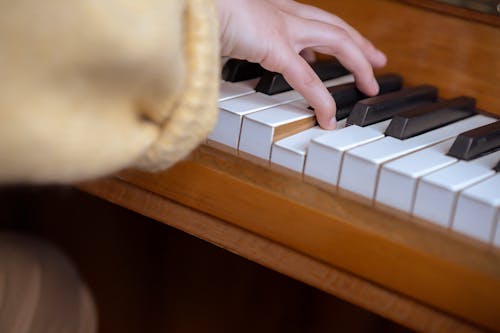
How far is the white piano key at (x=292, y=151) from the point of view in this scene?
0.77m

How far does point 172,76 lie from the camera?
610mm

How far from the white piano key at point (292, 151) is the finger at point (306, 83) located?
34 millimetres

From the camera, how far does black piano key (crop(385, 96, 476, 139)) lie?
0.81 meters

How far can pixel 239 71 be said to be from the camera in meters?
0.96

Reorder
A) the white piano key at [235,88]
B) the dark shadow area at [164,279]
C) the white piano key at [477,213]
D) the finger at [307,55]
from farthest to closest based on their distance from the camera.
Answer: the dark shadow area at [164,279] < the finger at [307,55] < the white piano key at [235,88] < the white piano key at [477,213]

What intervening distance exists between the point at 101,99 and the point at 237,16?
0.84 ft

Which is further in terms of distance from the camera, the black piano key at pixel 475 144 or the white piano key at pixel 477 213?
the black piano key at pixel 475 144

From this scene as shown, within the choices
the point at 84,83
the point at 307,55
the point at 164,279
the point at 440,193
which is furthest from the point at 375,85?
the point at 164,279

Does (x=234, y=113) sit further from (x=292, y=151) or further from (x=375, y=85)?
(x=375, y=85)

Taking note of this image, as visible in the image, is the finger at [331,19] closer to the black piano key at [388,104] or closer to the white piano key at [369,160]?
the black piano key at [388,104]

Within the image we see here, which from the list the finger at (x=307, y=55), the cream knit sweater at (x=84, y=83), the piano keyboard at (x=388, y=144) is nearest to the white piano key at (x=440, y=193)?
the piano keyboard at (x=388, y=144)

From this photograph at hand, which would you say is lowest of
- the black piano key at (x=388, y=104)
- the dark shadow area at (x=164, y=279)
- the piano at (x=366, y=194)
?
the dark shadow area at (x=164, y=279)

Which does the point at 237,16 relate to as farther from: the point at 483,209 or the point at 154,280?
the point at 154,280

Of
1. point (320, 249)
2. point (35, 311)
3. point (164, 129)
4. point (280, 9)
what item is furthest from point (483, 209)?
point (35, 311)
